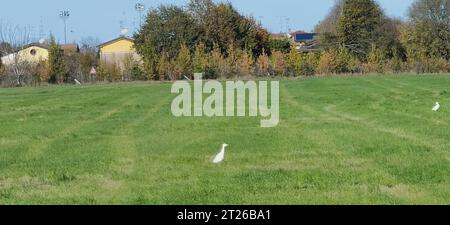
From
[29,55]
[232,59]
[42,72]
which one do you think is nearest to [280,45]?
[232,59]

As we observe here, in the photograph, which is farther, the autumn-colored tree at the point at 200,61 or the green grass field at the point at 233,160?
the autumn-colored tree at the point at 200,61

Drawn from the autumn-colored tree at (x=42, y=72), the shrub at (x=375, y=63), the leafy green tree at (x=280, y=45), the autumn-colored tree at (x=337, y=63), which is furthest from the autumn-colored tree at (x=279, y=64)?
the autumn-colored tree at (x=42, y=72)

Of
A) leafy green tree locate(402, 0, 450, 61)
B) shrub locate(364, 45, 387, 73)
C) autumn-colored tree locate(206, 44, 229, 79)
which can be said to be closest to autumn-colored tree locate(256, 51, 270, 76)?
autumn-colored tree locate(206, 44, 229, 79)

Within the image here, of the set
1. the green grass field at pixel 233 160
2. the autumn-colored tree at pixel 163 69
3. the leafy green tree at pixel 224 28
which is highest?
the leafy green tree at pixel 224 28

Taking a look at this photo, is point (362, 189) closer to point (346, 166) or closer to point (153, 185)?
point (346, 166)

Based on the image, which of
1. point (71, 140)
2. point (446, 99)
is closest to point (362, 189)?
point (71, 140)

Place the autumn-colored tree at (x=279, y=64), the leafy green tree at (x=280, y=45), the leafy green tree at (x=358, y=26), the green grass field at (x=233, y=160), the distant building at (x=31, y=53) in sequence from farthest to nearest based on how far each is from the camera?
the leafy green tree at (x=280, y=45), the leafy green tree at (x=358, y=26), the distant building at (x=31, y=53), the autumn-colored tree at (x=279, y=64), the green grass field at (x=233, y=160)

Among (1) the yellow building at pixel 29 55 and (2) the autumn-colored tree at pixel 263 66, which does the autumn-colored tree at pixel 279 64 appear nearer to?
(2) the autumn-colored tree at pixel 263 66

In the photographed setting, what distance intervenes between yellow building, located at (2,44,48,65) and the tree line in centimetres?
448

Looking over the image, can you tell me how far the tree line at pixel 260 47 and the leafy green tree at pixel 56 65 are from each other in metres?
0.09

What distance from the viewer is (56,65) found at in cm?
6031

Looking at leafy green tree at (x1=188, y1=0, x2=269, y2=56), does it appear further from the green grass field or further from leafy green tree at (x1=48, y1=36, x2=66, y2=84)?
the green grass field

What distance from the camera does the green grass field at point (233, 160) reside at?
7.57m

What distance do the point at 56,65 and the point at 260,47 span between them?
2068cm
